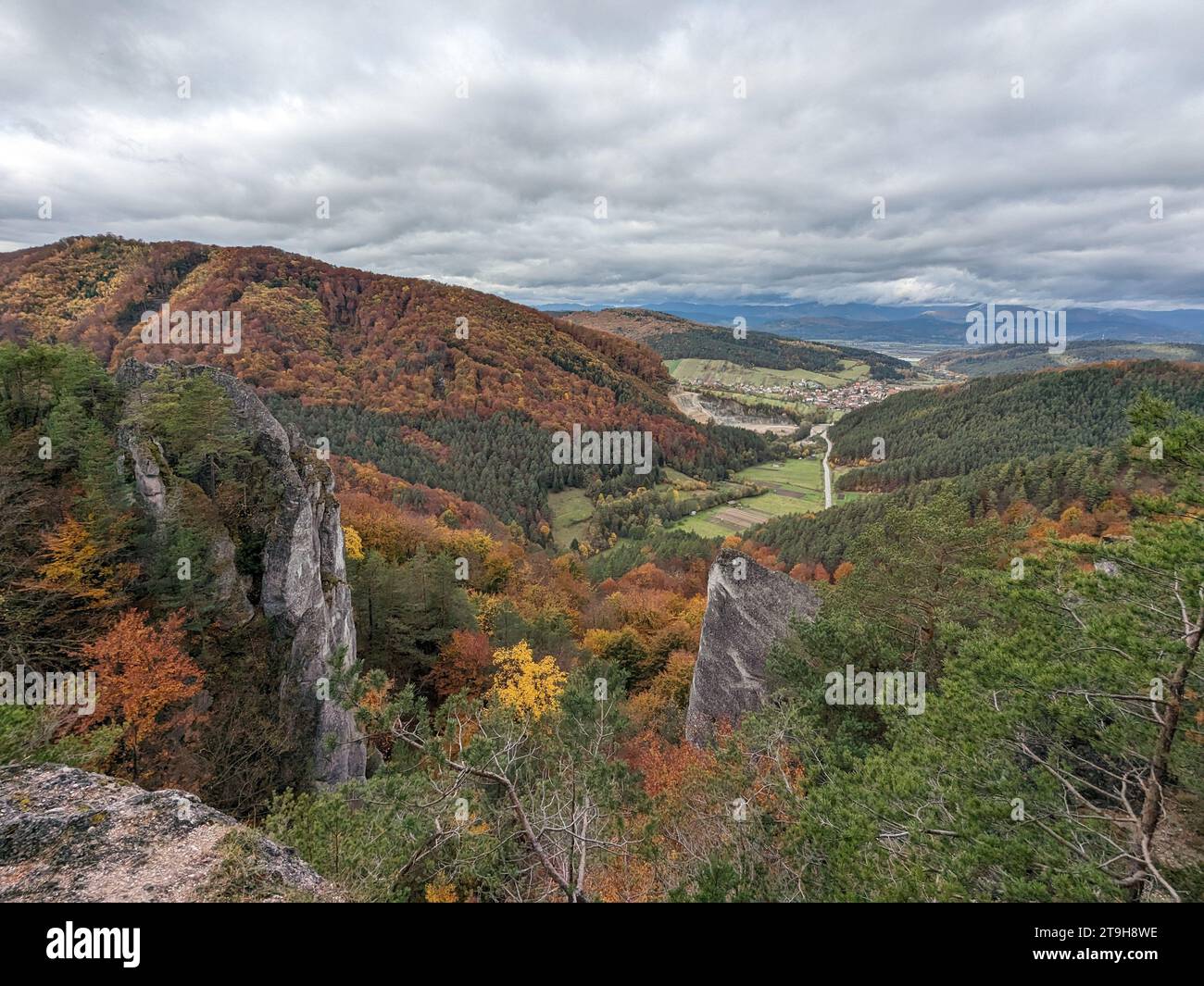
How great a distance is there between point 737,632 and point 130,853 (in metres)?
21.4

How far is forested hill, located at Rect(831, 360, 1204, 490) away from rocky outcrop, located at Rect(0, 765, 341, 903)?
408 feet

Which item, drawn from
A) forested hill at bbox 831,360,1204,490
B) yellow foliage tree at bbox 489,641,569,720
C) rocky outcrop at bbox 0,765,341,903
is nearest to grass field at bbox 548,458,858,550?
forested hill at bbox 831,360,1204,490

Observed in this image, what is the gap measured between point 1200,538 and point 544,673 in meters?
23.7

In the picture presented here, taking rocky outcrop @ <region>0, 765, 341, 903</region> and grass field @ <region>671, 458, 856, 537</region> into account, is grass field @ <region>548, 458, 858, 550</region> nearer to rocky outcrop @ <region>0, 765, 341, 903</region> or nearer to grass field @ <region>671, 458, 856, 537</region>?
grass field @ <region>671, 458, 856, 537</region>

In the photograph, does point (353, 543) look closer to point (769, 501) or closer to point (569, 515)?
point (569, 515)

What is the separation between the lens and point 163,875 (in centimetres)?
688

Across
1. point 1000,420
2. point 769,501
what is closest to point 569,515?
point 769,501

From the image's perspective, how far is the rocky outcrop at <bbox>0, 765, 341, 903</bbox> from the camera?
660 cm

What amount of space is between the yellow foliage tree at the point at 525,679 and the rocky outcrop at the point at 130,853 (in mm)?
15687

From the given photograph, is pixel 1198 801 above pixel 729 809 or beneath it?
above

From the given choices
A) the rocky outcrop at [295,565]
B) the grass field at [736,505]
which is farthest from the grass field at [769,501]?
the rocky outcrop at [295,565]

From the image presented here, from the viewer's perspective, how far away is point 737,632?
2423 cm
